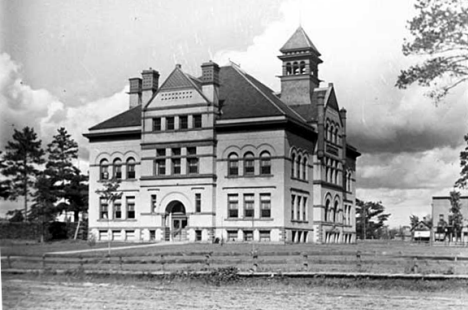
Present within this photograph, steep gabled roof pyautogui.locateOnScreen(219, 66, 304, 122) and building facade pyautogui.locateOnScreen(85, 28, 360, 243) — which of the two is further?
building facade pyautogui.locateOnScreen(85, 28, 360, 243)

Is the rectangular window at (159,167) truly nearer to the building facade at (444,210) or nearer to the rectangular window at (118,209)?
the rectangular window at (118,209)

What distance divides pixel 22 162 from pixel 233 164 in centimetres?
2014

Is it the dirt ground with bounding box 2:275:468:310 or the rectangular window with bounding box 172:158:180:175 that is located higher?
the rectangular window with bounding box 172:158:180:175

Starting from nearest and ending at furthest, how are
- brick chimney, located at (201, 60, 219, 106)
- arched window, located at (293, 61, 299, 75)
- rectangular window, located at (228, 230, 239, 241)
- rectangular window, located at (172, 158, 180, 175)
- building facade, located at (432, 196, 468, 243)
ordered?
building facade, located at (432, 196, 468, 243), brick chimney, located at (201, 60, 219, 106), rectangular window, located at (228, 230, 239, 241), arched window, located at (293, 61, 299, 75), rectangular window, located at (172, 158, 180, 175)

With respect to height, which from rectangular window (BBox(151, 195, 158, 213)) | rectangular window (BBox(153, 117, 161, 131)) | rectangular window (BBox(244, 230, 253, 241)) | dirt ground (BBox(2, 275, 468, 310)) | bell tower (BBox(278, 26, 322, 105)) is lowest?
dirt ground (BBox(2, 275, 468, 310))

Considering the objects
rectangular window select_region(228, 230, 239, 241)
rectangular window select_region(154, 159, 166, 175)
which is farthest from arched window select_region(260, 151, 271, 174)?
rectangular window select_region(154, 159, 166, 175)

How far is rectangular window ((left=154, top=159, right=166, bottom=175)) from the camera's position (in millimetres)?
40812

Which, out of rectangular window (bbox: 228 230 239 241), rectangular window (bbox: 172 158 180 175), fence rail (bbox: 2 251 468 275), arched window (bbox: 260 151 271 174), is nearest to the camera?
fence rail (bbox: 2 251 468 275)

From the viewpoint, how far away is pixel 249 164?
37.1 meters

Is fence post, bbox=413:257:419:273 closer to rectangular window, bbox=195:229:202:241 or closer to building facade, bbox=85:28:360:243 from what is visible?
building facade, bbox=85:28:360:243

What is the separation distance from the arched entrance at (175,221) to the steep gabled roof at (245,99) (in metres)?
7.20

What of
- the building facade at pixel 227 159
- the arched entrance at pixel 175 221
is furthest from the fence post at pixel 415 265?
the arched entrance at pixel 175 221

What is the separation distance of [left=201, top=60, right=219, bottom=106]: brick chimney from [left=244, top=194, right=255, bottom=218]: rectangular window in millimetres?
5291

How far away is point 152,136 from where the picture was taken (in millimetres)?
40250
